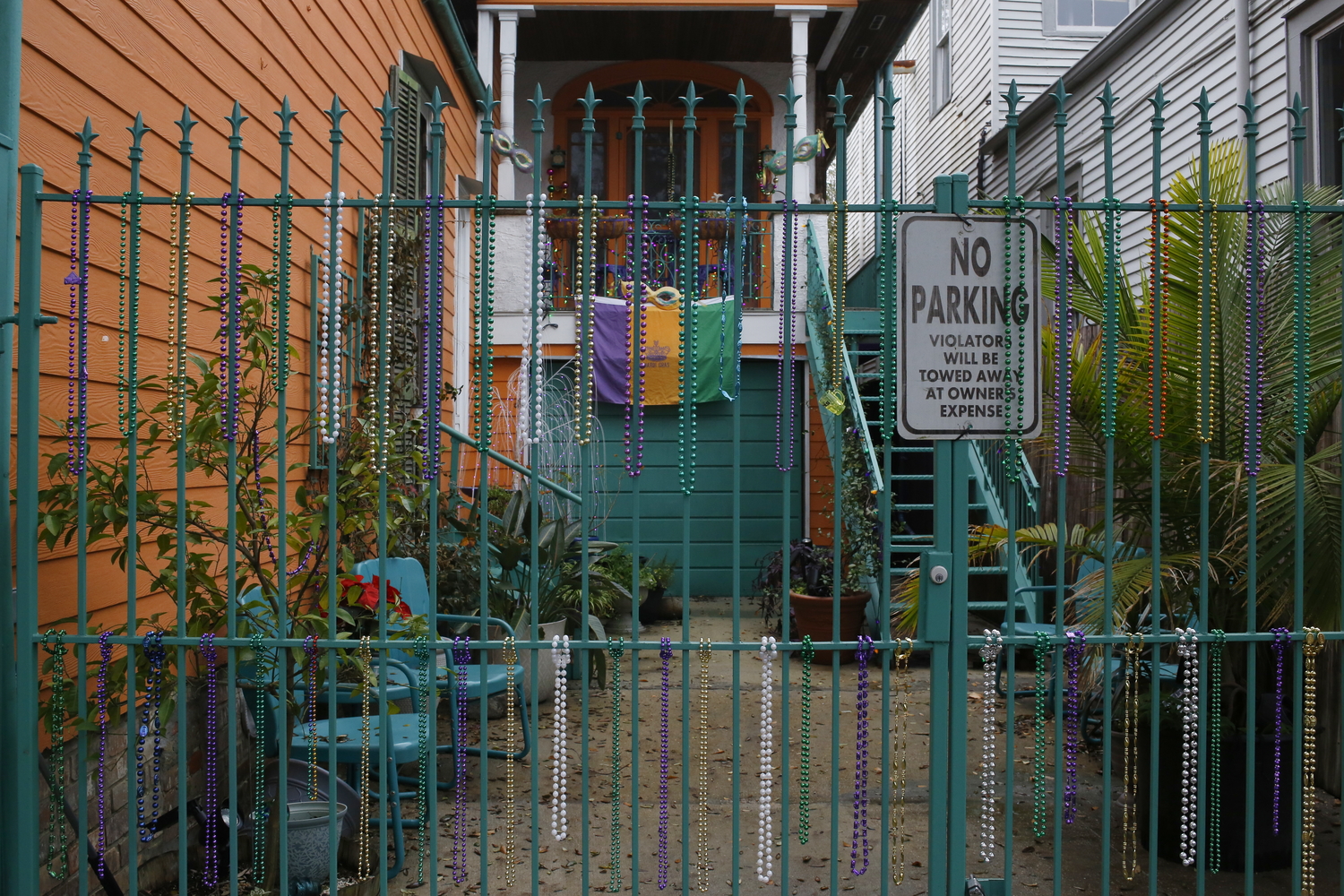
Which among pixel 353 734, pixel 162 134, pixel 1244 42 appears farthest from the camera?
pixel 1244 42

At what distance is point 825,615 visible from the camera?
7.16m

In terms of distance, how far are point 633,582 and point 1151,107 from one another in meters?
5.56

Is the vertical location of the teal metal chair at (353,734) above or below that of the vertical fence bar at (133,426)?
below

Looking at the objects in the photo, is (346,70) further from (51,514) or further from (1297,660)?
(1297,660)

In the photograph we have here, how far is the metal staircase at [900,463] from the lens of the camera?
Result: 22.9 feet

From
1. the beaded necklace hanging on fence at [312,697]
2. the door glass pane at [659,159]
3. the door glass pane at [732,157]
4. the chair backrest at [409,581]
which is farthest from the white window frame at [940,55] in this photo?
the beaded necklace hanging on fence at [312,697]

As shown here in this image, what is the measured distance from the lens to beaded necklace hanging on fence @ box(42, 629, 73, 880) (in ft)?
8.82

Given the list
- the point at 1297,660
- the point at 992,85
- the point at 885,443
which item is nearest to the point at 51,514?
the point at 885,443

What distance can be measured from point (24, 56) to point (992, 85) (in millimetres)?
9446

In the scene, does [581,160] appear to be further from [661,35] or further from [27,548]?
[27,548]

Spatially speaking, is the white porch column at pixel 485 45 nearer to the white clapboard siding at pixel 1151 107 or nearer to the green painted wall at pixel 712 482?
the green painted wall at pixel 712 482

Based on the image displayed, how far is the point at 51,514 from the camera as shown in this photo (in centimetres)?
279

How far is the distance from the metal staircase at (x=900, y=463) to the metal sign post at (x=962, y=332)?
3.62 metres

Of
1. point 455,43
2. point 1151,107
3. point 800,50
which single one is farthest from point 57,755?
point 800,50
